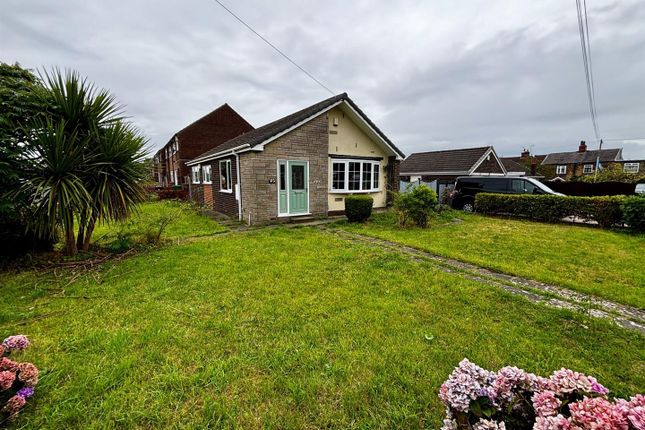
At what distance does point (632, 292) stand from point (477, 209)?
9358 millimetres

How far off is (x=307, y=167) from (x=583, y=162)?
49.2 meters

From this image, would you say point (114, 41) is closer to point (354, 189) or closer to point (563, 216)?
point (354, 189)

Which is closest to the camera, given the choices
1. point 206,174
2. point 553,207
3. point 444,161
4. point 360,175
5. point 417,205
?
point 417,205

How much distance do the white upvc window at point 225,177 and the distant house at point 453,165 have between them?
13.9m

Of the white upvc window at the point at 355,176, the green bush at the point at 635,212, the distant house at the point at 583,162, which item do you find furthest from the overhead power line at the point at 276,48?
the distant house at the point at 583,162

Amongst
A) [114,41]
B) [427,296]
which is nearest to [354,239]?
[427,296]

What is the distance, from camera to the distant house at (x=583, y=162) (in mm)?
37438

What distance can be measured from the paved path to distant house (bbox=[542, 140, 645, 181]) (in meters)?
44.7

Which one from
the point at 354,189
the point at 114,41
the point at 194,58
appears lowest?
the point at 354,189

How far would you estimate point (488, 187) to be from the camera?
13.0m

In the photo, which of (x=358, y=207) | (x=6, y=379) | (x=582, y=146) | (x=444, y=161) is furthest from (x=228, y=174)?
(x=582, y=146)

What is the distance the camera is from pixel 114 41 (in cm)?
797

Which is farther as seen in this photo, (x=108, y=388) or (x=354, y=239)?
(x=354, y=239)

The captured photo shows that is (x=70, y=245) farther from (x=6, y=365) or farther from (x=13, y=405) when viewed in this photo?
(x=13, y=405)
